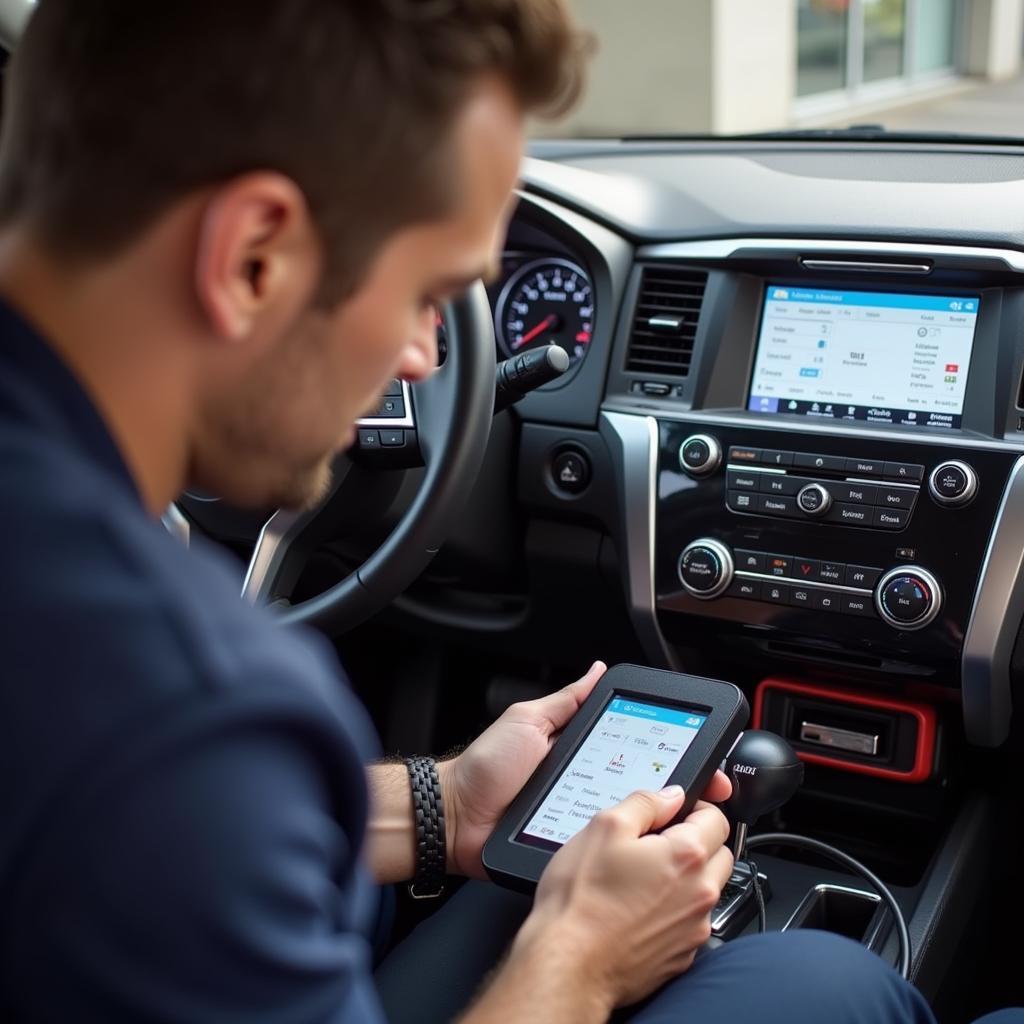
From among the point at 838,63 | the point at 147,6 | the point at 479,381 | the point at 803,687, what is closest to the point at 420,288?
the point at 147,6

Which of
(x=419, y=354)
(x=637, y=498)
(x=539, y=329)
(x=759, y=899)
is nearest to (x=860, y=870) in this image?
(x=759, y=899)

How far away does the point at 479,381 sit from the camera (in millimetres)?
1419

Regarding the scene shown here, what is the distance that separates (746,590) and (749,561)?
0.04 metres

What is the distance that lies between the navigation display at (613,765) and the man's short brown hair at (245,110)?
0.70 m

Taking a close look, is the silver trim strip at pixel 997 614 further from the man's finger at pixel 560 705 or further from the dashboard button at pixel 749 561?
the man's finger at pixel 560 705

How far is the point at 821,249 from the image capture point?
181cm

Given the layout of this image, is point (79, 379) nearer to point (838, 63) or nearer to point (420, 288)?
point (420, 288)

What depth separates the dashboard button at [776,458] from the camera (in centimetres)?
182

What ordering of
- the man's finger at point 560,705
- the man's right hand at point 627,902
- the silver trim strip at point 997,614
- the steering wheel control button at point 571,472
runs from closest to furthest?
the man's right hand at point 627,902 → the man's finger at point 560,705 → the silver trim strip at point 997,614 → the steering wheel control button at point 571,472

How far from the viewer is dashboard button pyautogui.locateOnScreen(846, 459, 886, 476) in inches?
69.0

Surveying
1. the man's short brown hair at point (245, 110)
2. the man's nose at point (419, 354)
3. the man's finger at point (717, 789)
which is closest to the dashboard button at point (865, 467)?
the man's finger at point (717, 789)

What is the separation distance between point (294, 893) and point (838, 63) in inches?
350

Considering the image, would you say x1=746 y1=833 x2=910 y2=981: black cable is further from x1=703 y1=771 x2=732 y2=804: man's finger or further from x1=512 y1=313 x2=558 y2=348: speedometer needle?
x1=512 y1=313 x2=558 y2=348: speedometer needle

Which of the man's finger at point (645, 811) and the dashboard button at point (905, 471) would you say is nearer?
the man's finger at point (645, 811)
